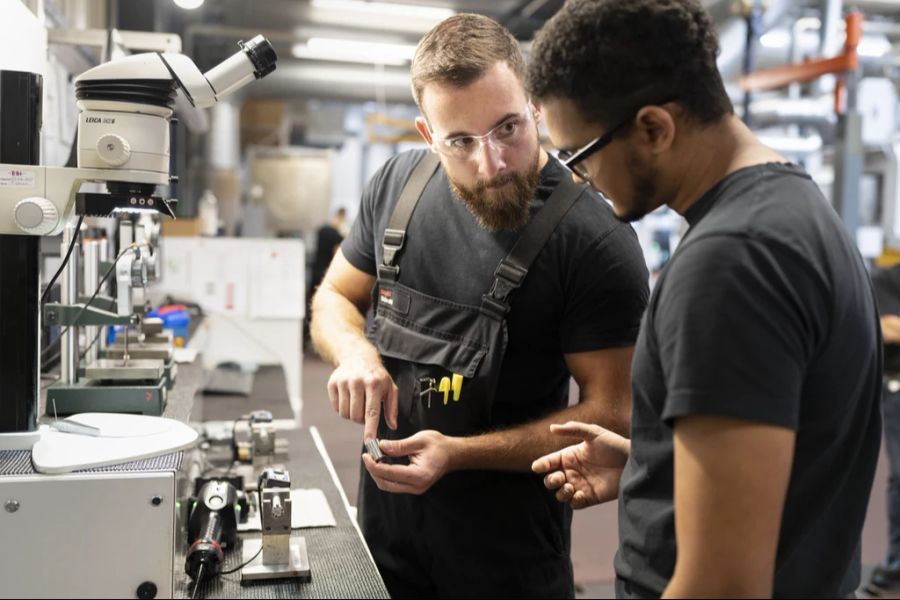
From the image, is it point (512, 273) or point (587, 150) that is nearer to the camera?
point (587, 150)

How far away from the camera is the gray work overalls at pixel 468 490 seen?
1.38 meters

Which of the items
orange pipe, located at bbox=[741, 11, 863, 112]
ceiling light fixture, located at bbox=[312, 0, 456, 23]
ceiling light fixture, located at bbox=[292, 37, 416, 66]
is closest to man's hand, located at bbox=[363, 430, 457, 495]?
orange pipe, located at bbox=[741, 11, 863, 112]

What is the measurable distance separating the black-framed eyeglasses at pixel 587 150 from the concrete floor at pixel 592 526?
2.24 metres

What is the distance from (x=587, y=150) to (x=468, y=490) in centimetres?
77

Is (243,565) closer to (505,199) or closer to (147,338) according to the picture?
(505,199)

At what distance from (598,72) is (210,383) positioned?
2.98m

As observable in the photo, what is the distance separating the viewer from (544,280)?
1.38m

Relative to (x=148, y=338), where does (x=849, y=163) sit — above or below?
above

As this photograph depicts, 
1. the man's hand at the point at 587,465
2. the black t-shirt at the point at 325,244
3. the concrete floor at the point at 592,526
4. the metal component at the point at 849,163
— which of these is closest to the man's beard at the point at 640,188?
the man's hand at the point at 587,465

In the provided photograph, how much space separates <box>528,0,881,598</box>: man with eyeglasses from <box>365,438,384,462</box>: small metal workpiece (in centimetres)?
48

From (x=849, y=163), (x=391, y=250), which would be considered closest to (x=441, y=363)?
(x=391, y=250)

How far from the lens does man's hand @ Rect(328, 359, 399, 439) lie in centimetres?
135

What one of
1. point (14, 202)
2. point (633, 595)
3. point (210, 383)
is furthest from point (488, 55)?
point (210, 383)

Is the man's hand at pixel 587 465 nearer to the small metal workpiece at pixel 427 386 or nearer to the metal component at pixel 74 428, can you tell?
the small metal workpiece at pixel 427 386
